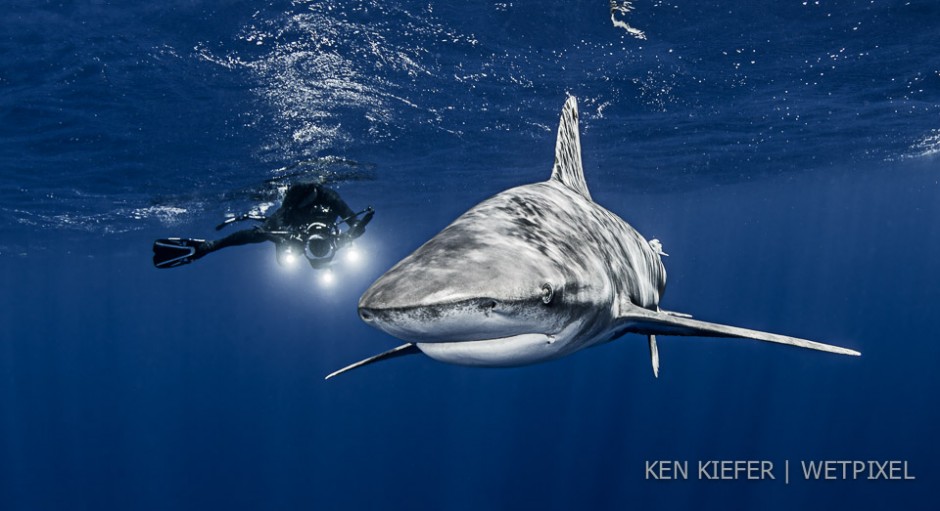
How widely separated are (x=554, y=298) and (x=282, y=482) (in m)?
70.2

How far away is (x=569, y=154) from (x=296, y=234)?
27.9 feet

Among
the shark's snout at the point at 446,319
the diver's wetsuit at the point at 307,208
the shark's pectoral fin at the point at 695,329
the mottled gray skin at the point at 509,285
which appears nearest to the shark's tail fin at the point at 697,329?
the shark's pectoral fin at the point at 695,329

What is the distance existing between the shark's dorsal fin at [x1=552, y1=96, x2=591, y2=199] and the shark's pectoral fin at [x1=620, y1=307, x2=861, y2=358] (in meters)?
1.96

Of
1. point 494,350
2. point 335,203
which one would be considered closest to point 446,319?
point 494,350

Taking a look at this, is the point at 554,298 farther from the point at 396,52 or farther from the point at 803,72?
the point at 803,72

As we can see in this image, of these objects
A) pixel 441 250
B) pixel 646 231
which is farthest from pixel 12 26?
pixel 646 231

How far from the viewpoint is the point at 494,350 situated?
2.90m

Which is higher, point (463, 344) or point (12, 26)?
point (12, 26)

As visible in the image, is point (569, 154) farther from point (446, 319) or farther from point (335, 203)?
point (335, 203)

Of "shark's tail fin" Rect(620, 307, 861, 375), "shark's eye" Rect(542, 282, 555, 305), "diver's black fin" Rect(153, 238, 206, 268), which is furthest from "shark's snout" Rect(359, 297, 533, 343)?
"diver's black fin" Rect(153, 238, 206, 268)

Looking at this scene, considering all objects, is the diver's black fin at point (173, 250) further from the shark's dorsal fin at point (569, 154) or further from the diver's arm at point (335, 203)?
the shark's dorsal fin at point (569, 154)

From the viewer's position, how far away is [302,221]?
15258 millimetres

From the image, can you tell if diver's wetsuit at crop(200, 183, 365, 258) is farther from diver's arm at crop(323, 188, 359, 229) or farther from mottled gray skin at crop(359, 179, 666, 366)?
mottled gray skin at crop(359, 179, 666, 366)

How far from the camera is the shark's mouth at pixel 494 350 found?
9.36 ft
